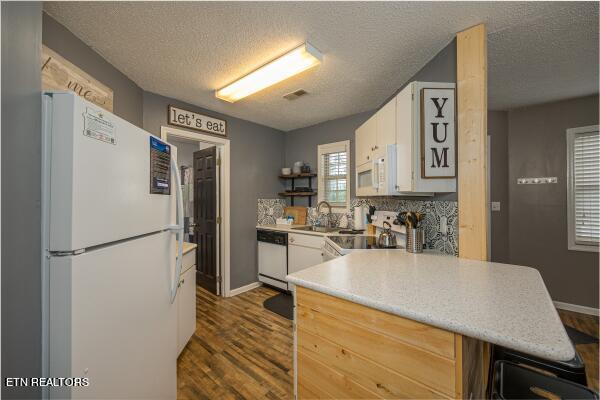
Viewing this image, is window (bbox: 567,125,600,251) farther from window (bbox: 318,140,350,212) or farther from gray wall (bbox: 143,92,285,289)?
gray wall (bbox: 143,92,285,289)

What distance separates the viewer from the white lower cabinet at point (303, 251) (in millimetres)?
2928

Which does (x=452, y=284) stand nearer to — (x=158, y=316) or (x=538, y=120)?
(x=158, y=316)

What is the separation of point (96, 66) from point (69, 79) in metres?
0.33

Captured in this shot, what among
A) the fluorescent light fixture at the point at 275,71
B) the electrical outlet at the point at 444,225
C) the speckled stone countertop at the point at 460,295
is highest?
the fluorescent light fixture at the point at 275,71

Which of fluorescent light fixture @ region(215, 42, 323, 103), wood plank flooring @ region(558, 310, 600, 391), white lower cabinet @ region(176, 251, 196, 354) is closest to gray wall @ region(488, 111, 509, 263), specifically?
wood plank flooring @ region(558, 310, 600, 391)

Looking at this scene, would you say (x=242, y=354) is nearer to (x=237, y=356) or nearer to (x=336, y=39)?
(x=237, y=356)

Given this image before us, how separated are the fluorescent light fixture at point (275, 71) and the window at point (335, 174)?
5.15 feet

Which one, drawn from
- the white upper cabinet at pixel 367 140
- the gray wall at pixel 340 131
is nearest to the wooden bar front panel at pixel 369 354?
the gray wall at pixel 340 131

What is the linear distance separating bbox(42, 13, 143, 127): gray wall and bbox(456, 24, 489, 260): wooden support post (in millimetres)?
2677

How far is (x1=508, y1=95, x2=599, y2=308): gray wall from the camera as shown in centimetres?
273

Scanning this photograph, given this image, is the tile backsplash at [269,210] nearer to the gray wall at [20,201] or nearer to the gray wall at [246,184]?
the gray wall at [246,184]

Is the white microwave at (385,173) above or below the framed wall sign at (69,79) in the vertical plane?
below

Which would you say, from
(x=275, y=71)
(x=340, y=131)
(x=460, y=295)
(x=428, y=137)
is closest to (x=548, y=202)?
(x=428, y=137)

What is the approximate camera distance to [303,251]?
308cm
